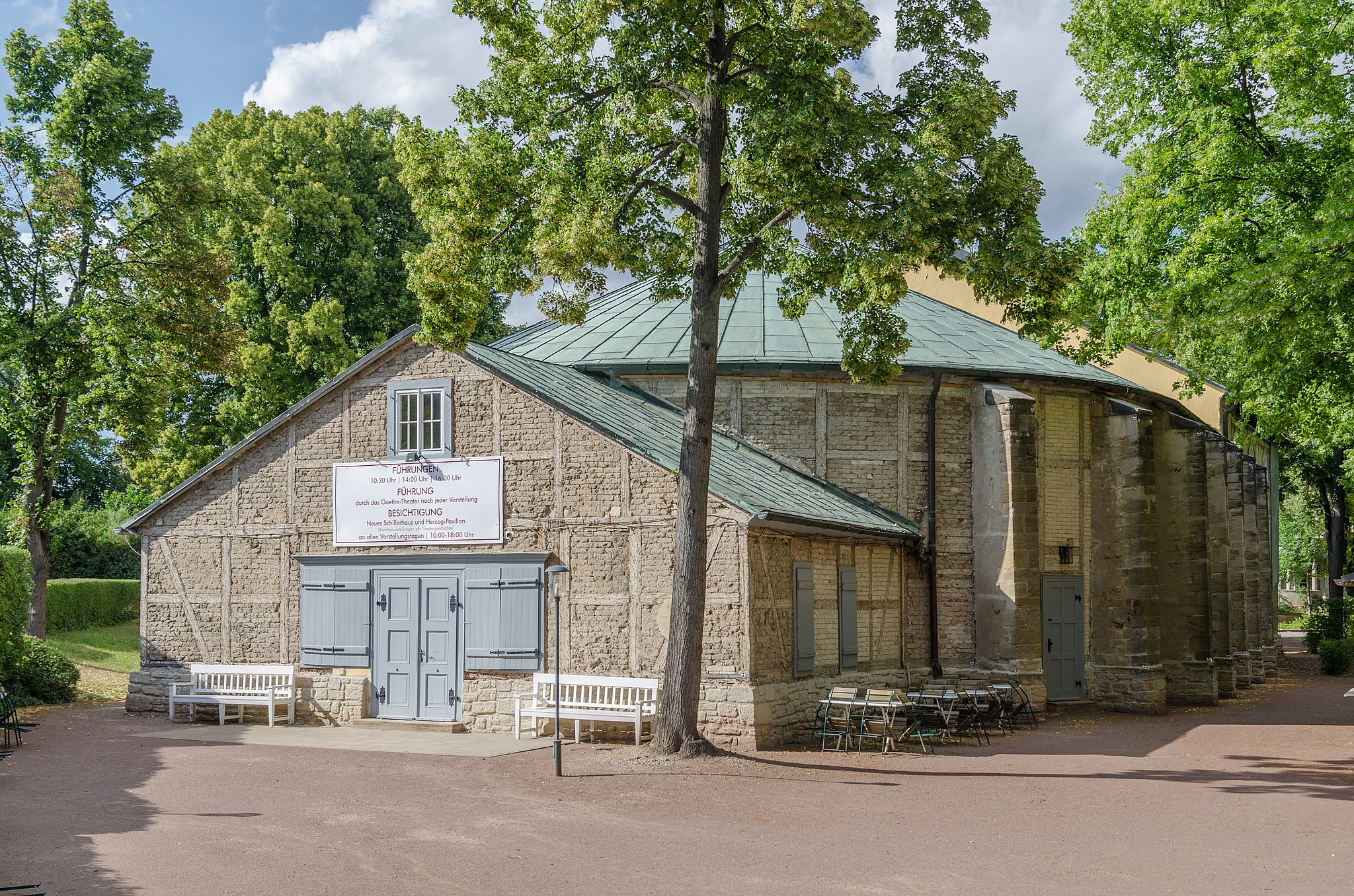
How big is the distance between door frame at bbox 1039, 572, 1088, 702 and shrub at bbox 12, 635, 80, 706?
17063mm

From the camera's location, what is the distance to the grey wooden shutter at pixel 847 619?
17.5 m

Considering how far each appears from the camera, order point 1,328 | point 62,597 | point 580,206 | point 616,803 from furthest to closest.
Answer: point 62,597 < point 1,328 < point 580,206 < point 616,803

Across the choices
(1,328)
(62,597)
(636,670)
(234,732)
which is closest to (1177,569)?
(636,670)

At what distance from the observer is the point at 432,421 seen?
17297 mm

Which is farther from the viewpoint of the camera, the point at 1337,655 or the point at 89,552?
the point at 89,552

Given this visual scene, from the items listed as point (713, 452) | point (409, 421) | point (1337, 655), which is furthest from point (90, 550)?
point (1337, 655)

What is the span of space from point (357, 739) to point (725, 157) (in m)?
9.23

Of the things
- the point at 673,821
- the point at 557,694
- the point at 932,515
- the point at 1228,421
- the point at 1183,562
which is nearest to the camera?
the point at 673,821

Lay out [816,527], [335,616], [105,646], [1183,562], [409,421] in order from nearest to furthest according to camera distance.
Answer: [816,527]
[409,421]
[335,616]
[1183,562]
[105,646]

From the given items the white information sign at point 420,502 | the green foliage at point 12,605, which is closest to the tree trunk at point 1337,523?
the white information sign at point 420,502

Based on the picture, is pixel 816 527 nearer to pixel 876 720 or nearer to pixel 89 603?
pixel 876 720

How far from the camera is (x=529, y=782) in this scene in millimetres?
12391

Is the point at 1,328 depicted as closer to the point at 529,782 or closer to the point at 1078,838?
the point at 529,782

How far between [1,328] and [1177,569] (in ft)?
74.5
